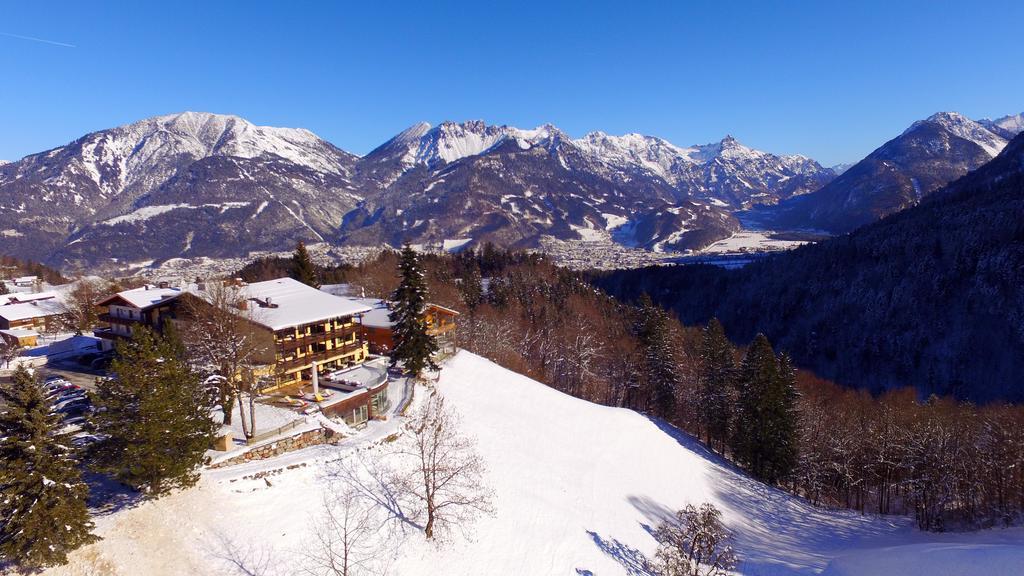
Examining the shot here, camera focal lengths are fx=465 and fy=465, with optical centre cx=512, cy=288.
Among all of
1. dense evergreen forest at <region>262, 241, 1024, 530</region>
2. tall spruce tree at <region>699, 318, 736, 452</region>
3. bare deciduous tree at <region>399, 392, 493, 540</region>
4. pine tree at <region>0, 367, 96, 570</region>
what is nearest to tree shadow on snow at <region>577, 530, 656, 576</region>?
bare deciduous tree at <region>399, 392, 493, 540</region>

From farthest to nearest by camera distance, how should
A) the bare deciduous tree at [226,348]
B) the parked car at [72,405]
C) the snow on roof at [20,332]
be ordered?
the snow on roof at [20,332]
the parked car at [72,405]
the bare deciduous tree at [226,348]

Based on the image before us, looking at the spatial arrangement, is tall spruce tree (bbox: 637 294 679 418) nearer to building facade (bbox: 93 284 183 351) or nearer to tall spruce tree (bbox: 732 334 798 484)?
tall spruce tree (bbox: 732 334 798 484)

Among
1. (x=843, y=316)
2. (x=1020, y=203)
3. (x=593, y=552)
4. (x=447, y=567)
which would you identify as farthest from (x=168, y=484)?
(x=1020, y=203)

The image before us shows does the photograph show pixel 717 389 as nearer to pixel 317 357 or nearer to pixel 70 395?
pixel 317 357

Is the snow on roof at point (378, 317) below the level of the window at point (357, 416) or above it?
above

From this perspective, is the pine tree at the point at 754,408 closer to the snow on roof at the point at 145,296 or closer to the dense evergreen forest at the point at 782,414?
the dense evergreen forest at the point at 782,414

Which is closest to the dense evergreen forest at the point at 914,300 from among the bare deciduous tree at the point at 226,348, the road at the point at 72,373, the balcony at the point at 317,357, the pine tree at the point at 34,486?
the balcony at the point at 317,357

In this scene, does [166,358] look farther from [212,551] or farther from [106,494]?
[212,551]
